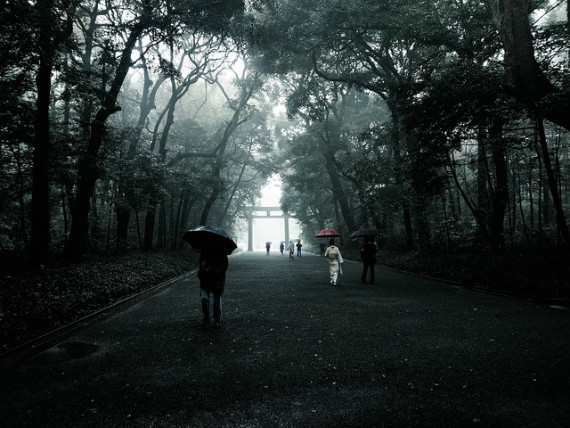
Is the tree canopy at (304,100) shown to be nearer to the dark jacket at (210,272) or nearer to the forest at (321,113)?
the forest at (321,113)

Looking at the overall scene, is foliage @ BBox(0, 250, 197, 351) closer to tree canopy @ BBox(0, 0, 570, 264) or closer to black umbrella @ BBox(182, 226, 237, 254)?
tree canopy @ BBox(0, 0, 570, 264)

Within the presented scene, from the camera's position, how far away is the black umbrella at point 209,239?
5.60 metres

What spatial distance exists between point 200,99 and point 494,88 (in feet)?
91.3

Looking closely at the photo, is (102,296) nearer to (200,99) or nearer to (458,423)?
(458,423)

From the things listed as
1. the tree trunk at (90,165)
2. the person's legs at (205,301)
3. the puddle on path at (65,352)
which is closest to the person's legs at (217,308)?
the person's legs at (205,301)

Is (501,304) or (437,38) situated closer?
(501,304)

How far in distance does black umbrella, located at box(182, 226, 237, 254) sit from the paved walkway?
151 centimetres

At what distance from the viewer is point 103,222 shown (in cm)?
1886

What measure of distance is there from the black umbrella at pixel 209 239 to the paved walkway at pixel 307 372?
1.51 m

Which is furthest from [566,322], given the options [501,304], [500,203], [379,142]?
[379,142]

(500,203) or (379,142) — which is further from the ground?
(379,142)

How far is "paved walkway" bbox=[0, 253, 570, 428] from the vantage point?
9.11 ft

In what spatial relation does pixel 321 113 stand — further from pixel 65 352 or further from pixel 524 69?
pixel 65 352

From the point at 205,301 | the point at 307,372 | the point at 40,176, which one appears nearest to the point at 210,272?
the point at 205,301
